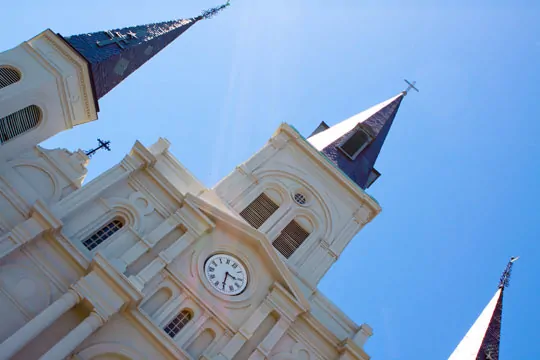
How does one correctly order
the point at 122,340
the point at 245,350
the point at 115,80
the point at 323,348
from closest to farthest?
1. the point at 122,340
2. the point at 245,350
3. the point at 323,348
4. the point at 115,80

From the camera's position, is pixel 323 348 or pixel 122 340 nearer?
pixel 122 340

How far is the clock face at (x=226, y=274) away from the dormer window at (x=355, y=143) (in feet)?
34.5

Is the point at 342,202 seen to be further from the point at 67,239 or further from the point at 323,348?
the point at 67,239

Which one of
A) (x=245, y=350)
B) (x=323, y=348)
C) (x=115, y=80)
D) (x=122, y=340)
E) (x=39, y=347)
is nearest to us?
(x=39, y=347)

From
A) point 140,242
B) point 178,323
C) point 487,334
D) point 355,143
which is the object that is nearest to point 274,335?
point 178,323

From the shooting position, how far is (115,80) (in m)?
22.4

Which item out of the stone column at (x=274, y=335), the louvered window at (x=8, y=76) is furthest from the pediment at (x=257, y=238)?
the louvered window at (x=8, y=76)

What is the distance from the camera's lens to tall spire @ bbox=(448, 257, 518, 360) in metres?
22.0

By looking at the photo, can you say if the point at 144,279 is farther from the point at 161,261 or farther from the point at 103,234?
the point at 103,234

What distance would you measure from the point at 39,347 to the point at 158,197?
681cm

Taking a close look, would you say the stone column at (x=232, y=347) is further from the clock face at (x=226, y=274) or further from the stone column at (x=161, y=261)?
the stone column at (x=161, y=261)

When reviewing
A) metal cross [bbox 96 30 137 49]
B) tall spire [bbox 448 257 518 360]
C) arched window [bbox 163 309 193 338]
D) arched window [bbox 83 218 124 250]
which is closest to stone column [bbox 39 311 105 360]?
arched window [bbox 163 309 193 338]

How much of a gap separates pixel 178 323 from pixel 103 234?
163 inches

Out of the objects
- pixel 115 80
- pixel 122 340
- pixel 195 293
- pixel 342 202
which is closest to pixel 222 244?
pixel 195 293
